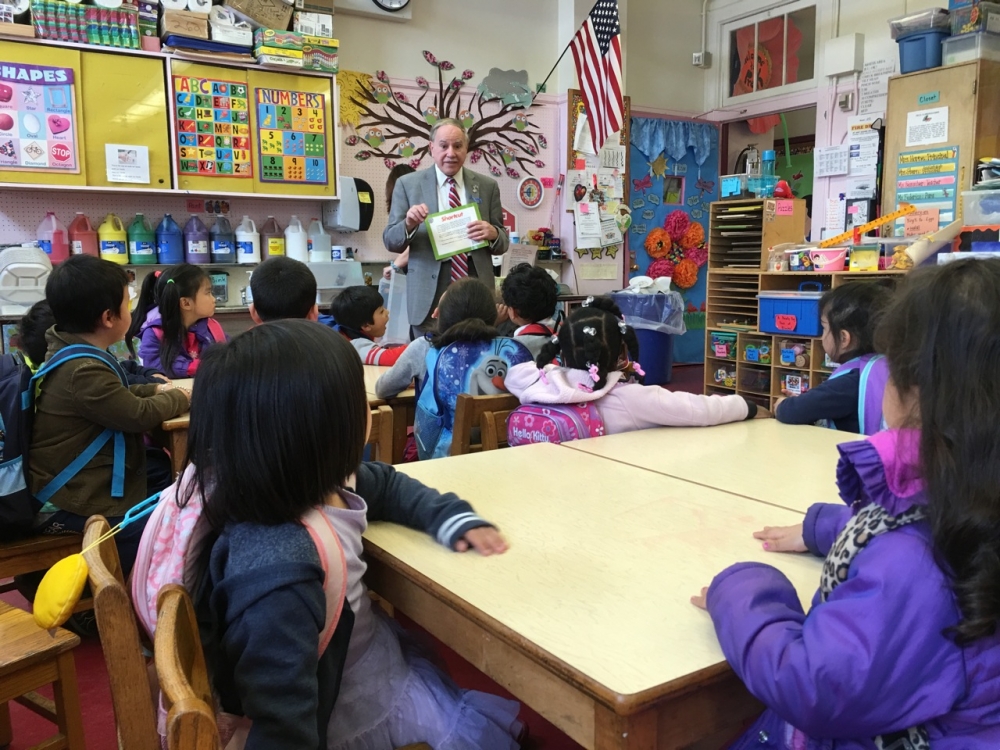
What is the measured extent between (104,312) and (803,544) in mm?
1781

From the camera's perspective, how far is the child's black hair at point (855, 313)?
2.12 m

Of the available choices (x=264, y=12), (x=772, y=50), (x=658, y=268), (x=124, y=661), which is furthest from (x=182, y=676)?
(x=772, y=50)

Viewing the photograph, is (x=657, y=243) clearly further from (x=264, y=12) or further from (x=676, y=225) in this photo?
(x=264, y=12)

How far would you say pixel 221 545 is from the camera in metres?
1.00

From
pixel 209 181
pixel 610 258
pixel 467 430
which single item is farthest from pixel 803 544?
pixel 610 258

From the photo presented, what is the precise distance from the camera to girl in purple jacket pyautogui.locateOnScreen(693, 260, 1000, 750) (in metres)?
0.71

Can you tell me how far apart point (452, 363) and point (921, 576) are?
6.14 ft

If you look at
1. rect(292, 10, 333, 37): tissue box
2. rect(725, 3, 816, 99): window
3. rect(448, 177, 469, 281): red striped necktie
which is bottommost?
rect(448, 177, 469, 281): red striped necktie

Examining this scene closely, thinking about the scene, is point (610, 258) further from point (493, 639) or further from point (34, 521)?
point (493, 639)

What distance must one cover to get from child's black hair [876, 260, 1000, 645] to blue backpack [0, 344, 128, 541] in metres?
1.85

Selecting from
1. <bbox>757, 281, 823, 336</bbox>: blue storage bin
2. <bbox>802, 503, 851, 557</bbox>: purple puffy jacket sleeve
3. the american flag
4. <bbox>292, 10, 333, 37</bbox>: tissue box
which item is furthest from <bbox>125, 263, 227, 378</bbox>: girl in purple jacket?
the american flag

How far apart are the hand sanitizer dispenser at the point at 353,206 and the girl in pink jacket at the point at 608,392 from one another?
3.48 m

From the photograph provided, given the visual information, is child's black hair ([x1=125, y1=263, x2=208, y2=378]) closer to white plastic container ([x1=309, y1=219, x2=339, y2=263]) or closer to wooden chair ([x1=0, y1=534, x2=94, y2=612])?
wooden chair ([x1=0, y1=534, x2=94, y2=612])

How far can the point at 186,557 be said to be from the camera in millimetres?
1019
